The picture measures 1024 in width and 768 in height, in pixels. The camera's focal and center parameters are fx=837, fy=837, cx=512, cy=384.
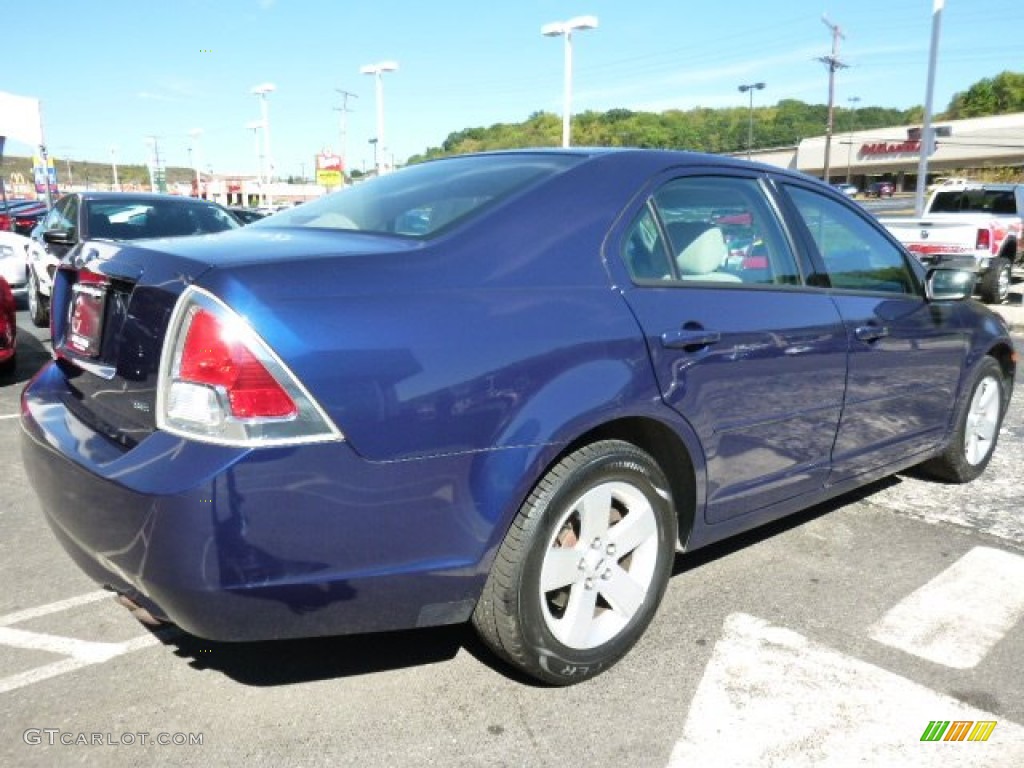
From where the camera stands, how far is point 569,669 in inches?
96.6

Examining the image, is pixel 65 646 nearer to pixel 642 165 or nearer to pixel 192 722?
pixel 192 722

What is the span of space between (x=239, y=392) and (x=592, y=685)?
141cm

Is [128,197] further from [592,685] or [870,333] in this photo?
[592,685]

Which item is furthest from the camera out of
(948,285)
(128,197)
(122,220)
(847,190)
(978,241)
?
(847,190)

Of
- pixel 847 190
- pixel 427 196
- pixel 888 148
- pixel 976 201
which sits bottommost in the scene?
pixel 427 196

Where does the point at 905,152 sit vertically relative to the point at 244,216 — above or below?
above

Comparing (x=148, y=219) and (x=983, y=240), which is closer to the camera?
(x=148, y=219)

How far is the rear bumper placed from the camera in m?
1.86

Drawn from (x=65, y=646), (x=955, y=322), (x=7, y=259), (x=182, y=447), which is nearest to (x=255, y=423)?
(x=182, y=447)

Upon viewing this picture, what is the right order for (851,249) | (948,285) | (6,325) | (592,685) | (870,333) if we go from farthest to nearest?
(6,325) < (948,285) < (851,249) < (870,333) < (592,685)

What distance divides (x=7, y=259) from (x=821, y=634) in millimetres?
10066

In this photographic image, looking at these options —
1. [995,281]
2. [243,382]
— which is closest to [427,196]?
[243,382]

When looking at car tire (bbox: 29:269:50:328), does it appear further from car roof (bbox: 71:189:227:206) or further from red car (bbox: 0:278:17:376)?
red car (bbox: 0:278:17:376)

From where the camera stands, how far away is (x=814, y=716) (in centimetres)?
239
